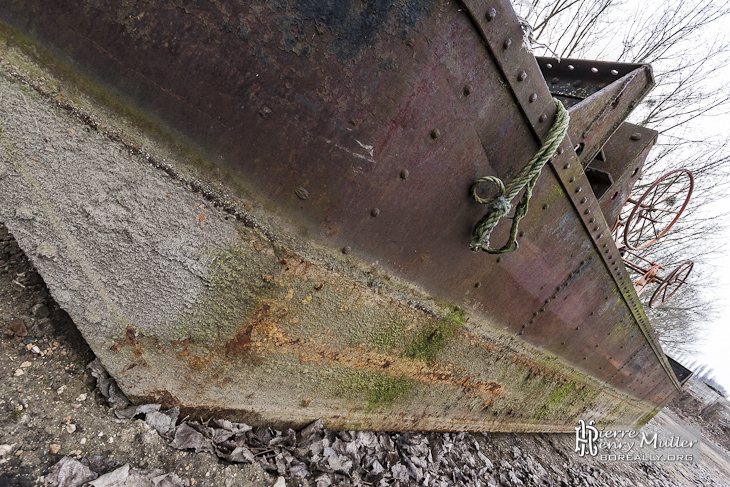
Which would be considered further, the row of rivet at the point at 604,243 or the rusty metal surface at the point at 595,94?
the rusty metal surface at the point at 595,94

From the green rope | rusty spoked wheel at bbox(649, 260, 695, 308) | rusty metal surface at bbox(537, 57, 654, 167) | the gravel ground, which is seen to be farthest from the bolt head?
rusty spoked wheel at bbox(649, 260, 695, 308)

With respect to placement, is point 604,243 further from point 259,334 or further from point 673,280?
point 673,280

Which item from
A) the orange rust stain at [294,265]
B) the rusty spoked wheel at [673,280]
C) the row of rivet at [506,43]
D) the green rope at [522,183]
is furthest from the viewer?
the rusty spoked wheel at [673,280]

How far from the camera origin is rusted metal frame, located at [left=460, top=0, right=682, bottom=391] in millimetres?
1345

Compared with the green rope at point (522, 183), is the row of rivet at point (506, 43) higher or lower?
higher

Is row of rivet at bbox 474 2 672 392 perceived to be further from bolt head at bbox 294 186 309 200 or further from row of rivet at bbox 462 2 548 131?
bolt head at bbox 294 186 309 200

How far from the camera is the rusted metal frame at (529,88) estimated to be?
1345 mm

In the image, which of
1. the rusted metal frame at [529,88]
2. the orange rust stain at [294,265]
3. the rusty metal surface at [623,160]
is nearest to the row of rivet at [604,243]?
the rusted metal frame at [529,88]

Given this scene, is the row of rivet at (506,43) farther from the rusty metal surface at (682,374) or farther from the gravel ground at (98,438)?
the rusty metal surface at (682,374)

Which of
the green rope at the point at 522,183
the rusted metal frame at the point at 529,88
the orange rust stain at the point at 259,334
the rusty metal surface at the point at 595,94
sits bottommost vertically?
the orange rust stain at the point at 259,334

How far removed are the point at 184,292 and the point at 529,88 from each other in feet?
5.65

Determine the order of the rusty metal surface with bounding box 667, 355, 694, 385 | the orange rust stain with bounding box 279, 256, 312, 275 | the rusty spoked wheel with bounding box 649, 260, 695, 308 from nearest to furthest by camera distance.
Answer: the orange rust stain with bounding box 279, 256, 312, 275, the rusty spoked wheel with bounding box 649, 260, 695, 308, the rusty metal surface with bounding box 667, 355, 694, 385

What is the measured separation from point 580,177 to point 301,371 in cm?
192

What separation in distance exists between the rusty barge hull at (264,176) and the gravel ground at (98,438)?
0.36ft
